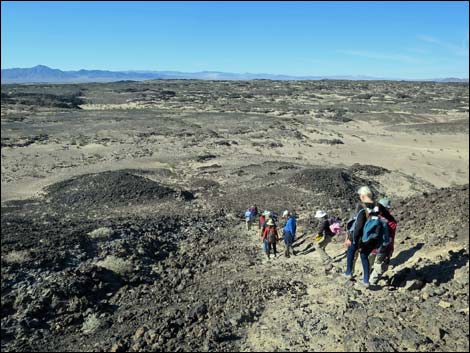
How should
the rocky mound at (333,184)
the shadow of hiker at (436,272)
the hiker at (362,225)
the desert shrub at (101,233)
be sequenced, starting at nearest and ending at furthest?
the hiker at (362,225) → the shadow of hiker at (436,272) → the desert shrub at (101,233) → the rocky mound at (333,184)

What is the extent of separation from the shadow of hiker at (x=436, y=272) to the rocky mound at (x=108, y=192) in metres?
13.1

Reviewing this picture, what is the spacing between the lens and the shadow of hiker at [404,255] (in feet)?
29.9

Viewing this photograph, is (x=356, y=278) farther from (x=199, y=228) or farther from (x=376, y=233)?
(x=199, y=228)

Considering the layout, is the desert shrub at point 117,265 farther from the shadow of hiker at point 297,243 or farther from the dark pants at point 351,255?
the dark pants at point 351,255

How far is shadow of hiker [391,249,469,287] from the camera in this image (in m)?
7.79

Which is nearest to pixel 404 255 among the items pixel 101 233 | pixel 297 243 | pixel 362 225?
pixel 362 225

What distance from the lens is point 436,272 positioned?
802 centimetres

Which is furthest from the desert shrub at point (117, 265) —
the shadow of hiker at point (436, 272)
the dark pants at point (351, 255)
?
the shadow of hiker at point (436, 272)

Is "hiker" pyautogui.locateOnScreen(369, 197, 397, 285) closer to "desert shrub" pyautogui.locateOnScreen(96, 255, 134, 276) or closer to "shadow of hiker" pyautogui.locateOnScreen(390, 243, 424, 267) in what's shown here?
"shadow of hiker" pyautogui.locateOnScreen(390, 243, 424, 267)

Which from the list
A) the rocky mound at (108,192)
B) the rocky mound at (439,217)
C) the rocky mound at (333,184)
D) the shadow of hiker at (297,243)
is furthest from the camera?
the rocky mound at (108,192)

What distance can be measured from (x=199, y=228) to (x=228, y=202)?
3.80 metres

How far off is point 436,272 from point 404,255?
4.57 feet

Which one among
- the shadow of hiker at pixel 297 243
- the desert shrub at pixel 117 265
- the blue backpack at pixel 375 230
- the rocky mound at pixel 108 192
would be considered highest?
the blue backpack at pixel 375 230

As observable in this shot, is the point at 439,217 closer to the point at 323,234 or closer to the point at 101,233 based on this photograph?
the point at 323,234
